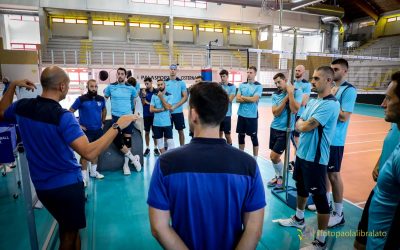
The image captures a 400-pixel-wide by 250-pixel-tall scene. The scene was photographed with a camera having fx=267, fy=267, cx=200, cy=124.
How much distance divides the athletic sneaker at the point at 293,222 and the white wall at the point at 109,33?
24.4 m

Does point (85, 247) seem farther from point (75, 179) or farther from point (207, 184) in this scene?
point (207, 184)

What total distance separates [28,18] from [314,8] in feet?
79.8

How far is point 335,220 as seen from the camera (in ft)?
12.1

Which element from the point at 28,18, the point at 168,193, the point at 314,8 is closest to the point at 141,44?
the point at 28,18

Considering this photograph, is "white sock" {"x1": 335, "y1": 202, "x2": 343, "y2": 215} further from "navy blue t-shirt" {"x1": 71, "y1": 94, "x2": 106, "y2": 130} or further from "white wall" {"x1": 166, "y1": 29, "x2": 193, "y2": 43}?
"white wall" {"x1": 166, "y1": 29, "x2": 193, "y2": 43}

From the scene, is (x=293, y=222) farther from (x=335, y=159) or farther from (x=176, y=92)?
(x=176, y=92)

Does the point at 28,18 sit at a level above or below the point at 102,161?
above

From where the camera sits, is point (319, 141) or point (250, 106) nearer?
point (319, 141)

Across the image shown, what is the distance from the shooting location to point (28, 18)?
2402 centimetres

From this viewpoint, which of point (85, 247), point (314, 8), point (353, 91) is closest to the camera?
point (85, 247)

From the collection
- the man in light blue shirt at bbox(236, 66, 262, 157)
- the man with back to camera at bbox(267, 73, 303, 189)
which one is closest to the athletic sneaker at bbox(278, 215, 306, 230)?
the man with back to camera at bbox(267, 73, 303, 189)

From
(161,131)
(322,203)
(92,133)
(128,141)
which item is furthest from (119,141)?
(322,203)

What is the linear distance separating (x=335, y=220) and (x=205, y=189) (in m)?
3.11

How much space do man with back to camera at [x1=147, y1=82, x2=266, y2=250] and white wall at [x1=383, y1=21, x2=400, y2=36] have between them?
29.3 meters
